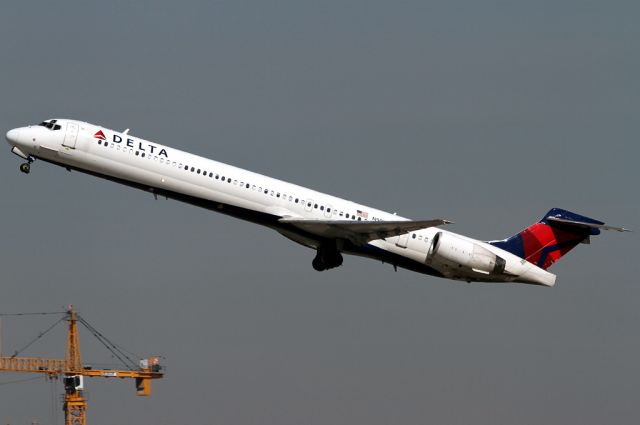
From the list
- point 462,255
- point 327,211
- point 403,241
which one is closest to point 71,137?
point 327,211

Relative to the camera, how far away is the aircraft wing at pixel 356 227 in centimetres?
4581

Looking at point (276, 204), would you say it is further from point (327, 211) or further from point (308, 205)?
point (327, 211)

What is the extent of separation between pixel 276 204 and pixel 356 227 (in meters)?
2.74

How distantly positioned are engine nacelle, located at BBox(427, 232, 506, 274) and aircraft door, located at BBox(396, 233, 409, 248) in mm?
867

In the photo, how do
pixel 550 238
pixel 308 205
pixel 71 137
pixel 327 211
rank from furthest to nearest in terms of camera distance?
pixel 550 238, pixel 327 211, pixel 308 205, pixel 71 137

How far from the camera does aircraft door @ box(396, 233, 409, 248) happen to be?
48.2m

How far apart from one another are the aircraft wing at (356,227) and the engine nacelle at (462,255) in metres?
2.03

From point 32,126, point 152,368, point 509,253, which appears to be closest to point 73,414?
point 152,368

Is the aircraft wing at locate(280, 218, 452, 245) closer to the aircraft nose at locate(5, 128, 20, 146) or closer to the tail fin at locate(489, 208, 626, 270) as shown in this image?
the tail fin at locate(489, 208, 626, 270)

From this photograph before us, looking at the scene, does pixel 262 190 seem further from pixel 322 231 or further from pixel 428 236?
pixel 428 236

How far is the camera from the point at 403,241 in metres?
48.3

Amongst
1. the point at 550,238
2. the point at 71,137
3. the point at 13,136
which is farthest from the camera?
the point at 550,238

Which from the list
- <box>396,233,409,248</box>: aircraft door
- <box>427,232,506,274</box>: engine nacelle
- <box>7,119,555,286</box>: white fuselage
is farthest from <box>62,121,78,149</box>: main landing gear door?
<box>427,232,506,274</box>: engine nacelle

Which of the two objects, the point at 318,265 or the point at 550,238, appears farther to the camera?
the point at 550,238
